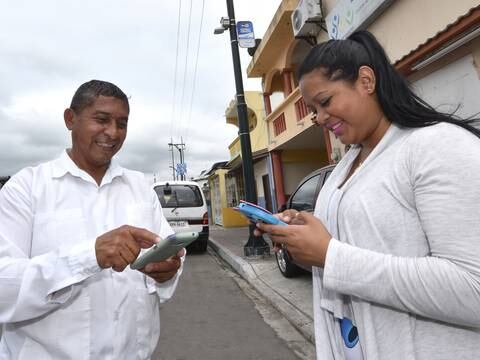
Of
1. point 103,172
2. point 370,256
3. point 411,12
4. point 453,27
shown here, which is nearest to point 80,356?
point 103,172

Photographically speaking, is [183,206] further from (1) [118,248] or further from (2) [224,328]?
(1) [118,248]

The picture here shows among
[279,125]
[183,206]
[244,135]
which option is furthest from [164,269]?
[279,125]

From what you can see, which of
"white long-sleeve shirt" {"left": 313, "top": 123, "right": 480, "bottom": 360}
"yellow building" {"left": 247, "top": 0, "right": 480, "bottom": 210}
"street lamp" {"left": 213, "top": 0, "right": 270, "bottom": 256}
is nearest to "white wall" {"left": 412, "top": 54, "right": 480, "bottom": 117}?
"yellow building" {"left": 247, "top": 0, "right": 480, "bottom": 210}

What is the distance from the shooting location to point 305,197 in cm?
506

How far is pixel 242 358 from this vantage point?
3.24m

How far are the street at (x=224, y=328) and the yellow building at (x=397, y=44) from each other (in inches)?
104

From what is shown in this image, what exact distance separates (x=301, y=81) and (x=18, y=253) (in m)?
1.19

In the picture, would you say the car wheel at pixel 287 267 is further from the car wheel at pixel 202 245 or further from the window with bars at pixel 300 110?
the car wheel at pixel 202 245

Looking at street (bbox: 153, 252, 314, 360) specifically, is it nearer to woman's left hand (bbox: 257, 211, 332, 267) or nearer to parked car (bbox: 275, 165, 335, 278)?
parked car (bbox: 275, 165, 335, 278)

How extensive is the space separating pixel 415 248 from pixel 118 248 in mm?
903

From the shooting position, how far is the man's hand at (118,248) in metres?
1.16

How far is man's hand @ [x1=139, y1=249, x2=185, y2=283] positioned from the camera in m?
1.35

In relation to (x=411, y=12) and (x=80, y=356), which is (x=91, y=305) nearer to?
(x=80, y=356)

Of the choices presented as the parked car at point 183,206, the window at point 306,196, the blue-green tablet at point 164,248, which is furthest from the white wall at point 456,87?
the parked car at point 183,206
